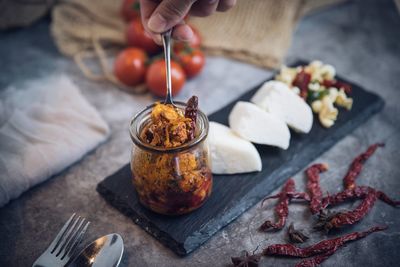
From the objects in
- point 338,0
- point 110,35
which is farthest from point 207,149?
point 338,0

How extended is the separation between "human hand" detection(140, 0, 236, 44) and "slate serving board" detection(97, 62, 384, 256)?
1.82 ft

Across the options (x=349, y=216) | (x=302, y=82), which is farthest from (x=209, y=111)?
(x=349, y=216)

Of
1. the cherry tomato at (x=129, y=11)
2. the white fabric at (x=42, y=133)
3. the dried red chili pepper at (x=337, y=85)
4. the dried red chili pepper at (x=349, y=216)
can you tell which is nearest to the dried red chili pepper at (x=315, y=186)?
the dried red chili pepper at (x=349, y=216)

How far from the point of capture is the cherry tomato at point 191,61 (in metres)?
3.23

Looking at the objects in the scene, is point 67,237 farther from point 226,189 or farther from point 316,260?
point 316,260

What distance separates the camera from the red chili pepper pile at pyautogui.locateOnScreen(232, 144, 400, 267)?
1995 mm

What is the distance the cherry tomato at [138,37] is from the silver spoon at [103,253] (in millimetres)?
1848

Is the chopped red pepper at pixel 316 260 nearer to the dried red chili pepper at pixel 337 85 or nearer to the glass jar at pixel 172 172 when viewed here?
the glass jar at pixel 172 172

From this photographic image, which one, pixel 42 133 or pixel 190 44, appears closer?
pixel 42 133

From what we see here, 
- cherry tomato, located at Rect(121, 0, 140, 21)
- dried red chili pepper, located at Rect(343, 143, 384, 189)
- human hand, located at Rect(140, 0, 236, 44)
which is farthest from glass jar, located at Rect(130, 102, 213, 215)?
cherry tomato, located at Rect(121, 0, 140, 21)

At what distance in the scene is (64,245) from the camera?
2.00 meters

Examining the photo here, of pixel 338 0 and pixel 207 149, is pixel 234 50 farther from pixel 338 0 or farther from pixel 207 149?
pixel 207 149

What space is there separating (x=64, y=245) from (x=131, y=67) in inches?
61.2

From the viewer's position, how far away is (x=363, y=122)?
2.80 meters
